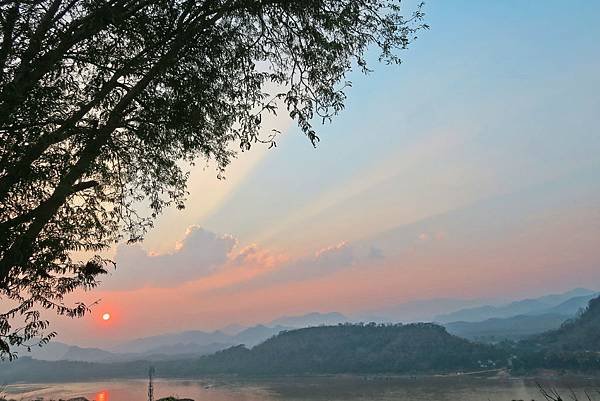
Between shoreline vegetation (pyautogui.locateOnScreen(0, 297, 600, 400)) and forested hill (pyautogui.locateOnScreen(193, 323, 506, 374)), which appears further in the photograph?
forested hill (pyautogui.locateOnScreen(193, 323, 506, 374))

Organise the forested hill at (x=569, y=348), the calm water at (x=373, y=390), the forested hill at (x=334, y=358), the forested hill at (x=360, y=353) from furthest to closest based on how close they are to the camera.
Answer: the forested hill at (x=334, y=358) → the forested hill at (x=360, y=353) → the forested hill at (x=569, y=348) → the calm water at (x=373, y=390)

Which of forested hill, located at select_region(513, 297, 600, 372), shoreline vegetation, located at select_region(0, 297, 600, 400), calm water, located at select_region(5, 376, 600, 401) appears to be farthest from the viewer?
shoreline vegetation, located at select_region(0, 297, 600, 400)

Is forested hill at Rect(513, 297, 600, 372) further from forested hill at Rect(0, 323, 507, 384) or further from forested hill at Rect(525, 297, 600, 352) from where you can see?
forested hill at Rect(0, 323, 507, 384)

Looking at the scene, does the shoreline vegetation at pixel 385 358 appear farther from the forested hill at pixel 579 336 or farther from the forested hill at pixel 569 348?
the forested hill at pixel 569 348

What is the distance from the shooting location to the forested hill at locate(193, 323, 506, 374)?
113 meters

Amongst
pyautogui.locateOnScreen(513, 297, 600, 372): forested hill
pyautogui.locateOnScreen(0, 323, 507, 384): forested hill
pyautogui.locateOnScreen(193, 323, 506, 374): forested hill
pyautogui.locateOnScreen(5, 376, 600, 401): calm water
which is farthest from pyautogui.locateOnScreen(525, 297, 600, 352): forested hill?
pyautogui.locateOnScreen(5, 376, 600, 401): calm water

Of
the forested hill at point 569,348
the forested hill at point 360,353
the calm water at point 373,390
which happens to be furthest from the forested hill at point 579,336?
the calm water at point 373,390

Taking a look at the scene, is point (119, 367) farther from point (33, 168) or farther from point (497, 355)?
point (33, 168)

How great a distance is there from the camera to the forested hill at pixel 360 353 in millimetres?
113125

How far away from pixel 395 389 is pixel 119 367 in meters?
114

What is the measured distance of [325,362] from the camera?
131 meters

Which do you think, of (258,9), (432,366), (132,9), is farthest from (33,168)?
(432,366)

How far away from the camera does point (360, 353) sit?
425 ft

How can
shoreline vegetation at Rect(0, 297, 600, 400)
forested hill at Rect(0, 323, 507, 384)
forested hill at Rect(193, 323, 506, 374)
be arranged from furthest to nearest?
forested hill at Rect(0, 323, 507, 384) < forested hill at Rect(193, 323, 506, 374) < shoreline vegetation at Rect(0, 297, 600, 400)
